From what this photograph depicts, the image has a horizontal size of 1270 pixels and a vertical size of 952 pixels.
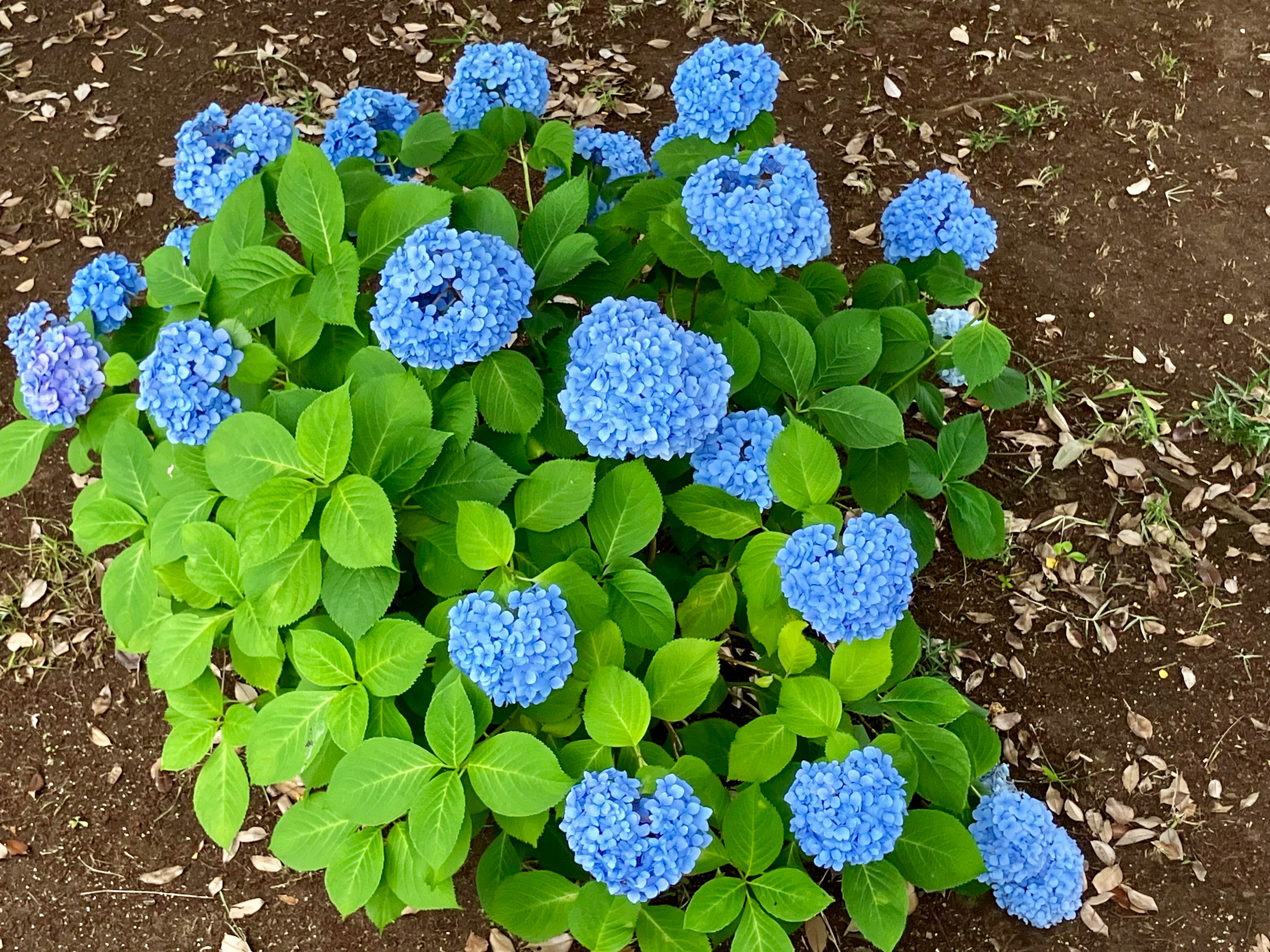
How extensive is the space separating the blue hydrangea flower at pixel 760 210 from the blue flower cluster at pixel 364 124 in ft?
2.43

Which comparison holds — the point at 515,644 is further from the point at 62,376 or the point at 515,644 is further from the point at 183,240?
the point at 183,240

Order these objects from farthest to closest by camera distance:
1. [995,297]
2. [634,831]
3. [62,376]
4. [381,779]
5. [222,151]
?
1. [995,297]
2. [222,151]
3. [62,376]
4. [381,779]
5. [634,831]

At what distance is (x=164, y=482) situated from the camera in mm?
1895

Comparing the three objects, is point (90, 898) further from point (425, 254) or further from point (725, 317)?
point (725, 317)

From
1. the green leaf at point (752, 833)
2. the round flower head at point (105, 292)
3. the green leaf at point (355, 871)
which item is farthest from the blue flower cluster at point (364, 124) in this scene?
→ the green leaf at point (752, 833)

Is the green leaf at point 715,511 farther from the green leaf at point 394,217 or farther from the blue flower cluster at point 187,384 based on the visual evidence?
the blue flower cluster at point 187,384

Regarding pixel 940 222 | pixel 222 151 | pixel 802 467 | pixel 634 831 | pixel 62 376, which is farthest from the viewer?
pixel 940 222

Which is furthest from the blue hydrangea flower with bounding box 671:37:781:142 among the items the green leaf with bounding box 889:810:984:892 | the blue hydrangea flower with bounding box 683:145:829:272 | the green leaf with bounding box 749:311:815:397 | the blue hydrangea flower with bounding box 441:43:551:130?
the green leaf with bounding box 889:810:984:892

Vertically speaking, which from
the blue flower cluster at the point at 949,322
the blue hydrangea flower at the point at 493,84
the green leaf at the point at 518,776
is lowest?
the green leaf at the point at 518,776

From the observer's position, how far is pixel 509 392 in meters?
1.79

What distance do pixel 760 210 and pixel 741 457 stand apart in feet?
1.54

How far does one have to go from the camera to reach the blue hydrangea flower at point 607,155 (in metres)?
2.35

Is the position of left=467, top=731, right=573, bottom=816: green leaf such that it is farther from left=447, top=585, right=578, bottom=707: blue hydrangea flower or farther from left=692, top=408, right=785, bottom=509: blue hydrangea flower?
left=692, top=408, right=785, bottom=509: blue hydrangea flower

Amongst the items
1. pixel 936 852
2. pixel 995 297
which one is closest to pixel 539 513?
pixel 936 852
